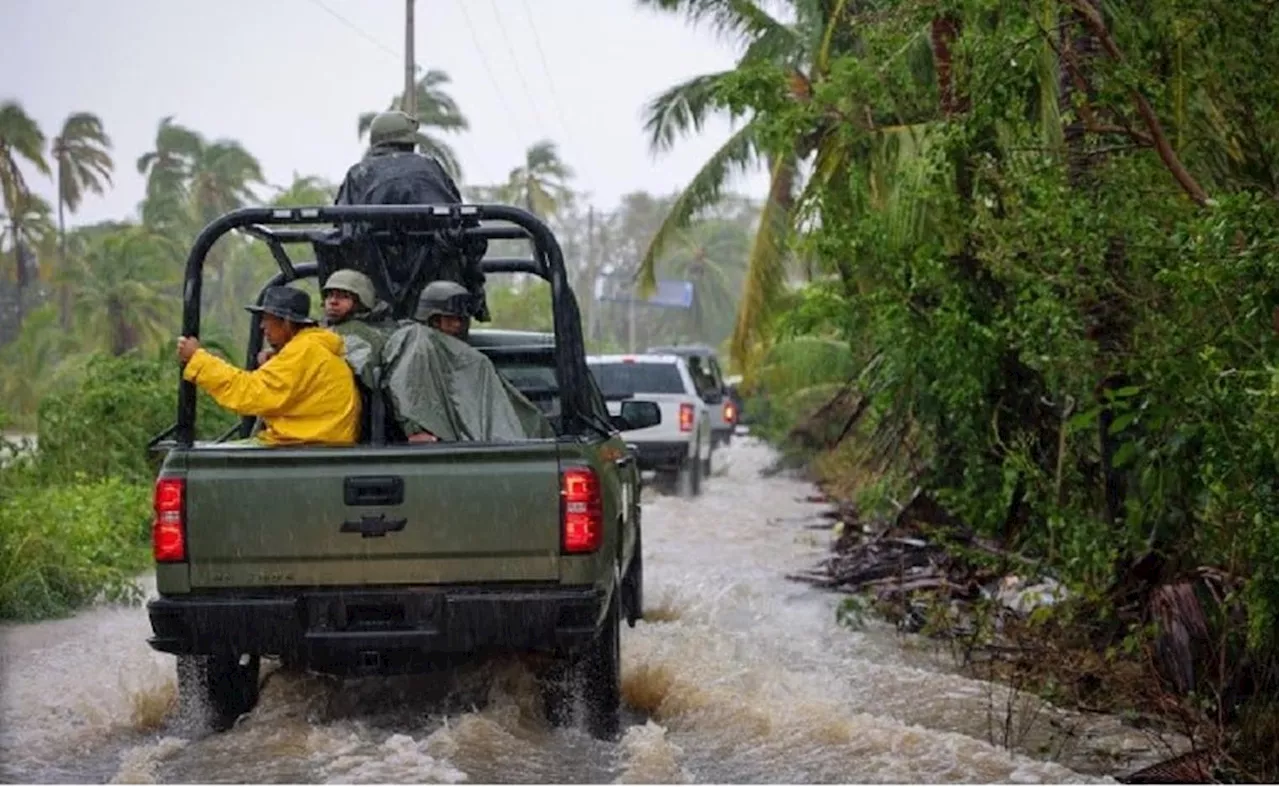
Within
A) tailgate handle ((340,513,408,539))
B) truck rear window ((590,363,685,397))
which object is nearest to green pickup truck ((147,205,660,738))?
tailgate handle ((340,513,408,539))

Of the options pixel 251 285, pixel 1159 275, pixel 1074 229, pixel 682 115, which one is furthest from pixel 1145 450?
pixel 251 285

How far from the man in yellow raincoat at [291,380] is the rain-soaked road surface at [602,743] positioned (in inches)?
49.6

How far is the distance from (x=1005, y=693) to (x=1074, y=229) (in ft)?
7.60

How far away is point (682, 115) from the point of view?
1064 inches

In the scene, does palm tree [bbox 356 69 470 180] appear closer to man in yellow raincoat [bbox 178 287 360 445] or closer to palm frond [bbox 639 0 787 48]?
palm frond [bbox 639 0 787 48]

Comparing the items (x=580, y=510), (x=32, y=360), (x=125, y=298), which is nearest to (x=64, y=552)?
(x=580, y=510)

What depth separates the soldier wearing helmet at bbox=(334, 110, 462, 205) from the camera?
9539mm

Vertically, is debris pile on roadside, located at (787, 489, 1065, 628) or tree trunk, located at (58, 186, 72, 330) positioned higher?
tree trunk, located at (58, 186, 72, 330)

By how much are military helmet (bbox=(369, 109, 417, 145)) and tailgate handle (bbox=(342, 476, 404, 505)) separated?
3.08 metres

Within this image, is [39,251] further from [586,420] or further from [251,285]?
[586,420]

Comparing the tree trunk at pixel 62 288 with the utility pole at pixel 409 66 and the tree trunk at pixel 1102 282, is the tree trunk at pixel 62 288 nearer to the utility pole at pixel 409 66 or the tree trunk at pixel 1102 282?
the utility pole at pixel 409 66

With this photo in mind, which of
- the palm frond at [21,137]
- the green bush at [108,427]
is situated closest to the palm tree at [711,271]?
the palm frond at [21,137]

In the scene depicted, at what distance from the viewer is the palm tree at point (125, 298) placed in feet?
172

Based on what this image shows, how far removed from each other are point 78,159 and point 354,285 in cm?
5126
